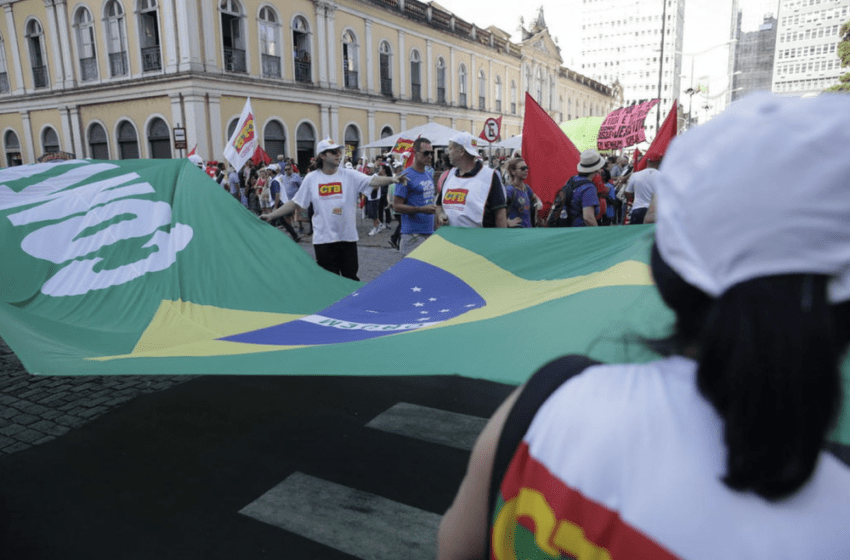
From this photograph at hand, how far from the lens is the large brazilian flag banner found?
Answer: 269 cm

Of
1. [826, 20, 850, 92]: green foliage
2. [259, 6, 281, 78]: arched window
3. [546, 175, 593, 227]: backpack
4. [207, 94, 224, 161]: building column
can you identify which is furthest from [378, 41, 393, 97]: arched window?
[546, 175, 593, 227]: backpack

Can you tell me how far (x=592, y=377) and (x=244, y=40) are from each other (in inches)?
1106

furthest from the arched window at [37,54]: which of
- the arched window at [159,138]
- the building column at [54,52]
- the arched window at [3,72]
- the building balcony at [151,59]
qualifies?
the arched window at [159,138]

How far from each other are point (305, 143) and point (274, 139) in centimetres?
212

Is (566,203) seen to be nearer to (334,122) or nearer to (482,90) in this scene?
(334,122)

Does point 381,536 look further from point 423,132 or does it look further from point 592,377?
point 423,132

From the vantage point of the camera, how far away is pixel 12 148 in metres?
31.5

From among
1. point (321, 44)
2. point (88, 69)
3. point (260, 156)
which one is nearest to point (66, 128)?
point (88, 69)

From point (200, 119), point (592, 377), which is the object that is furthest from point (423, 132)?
point (592, 377)

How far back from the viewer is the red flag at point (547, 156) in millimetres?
7676

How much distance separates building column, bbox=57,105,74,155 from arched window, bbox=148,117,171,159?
522cm

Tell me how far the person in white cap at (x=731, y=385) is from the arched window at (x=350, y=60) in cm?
3203

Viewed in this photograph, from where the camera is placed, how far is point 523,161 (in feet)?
26.9

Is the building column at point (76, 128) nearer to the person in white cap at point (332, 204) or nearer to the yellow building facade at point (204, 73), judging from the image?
the yellow building facade at point (204, 73)
